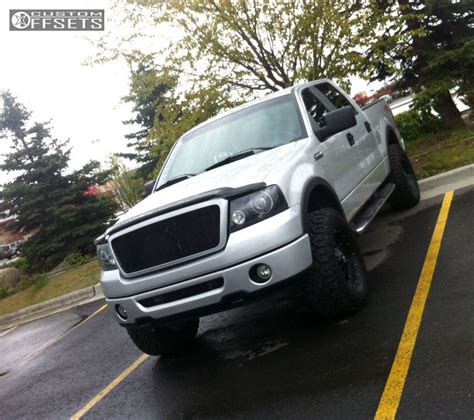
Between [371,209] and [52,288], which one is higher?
[371,209]

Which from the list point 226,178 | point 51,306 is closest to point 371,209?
point 226,178

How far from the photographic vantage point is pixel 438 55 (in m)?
10.5

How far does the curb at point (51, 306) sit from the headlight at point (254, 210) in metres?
6.01

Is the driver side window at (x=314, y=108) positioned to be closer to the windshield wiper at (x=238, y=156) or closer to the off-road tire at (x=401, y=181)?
the windshield wiper at (x=238, y=156)

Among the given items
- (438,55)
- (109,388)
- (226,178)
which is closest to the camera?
(226,178)

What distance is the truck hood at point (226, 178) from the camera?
351 cm

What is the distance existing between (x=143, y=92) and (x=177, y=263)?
6.80 metres

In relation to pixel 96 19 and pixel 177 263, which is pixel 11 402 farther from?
pixel 96 19

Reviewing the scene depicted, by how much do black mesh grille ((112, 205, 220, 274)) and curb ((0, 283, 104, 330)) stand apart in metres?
5.38

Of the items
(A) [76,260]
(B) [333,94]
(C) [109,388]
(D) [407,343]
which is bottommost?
(A) [76,260]

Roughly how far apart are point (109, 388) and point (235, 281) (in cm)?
185

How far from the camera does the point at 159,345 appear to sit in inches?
166

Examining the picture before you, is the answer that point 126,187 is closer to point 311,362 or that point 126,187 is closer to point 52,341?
point 52,341

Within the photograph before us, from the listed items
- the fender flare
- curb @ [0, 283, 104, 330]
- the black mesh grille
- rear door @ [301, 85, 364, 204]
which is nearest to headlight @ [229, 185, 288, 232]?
the black mesh grille
